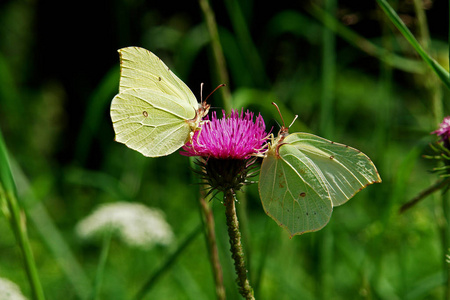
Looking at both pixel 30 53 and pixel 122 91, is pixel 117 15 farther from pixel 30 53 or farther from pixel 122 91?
pixel 30 53

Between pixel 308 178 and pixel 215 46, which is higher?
pixel 215 46

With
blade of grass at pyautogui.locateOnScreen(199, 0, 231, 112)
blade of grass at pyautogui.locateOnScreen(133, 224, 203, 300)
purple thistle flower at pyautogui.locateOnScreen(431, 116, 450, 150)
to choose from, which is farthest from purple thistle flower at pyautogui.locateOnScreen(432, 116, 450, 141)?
blade of grass at pyautogui.locateOnScreen(199, 0, 231, 112)

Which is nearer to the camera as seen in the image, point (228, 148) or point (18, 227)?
point (18, 227)

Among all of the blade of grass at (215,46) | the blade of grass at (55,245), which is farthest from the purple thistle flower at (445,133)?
the blade of grass at (55,245)

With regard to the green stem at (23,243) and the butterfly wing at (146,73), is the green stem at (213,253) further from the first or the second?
the green stem at (23,243)

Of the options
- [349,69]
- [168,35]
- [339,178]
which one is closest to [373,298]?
[339,178]

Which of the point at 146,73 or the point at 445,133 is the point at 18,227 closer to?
the point at 146,73

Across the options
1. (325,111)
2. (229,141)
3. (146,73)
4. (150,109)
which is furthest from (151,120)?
(325,111)
